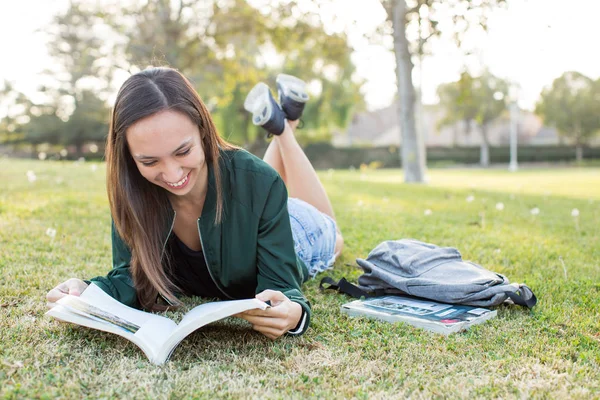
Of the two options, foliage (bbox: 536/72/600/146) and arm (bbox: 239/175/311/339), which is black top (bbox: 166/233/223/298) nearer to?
arm (bbox: 239/175/311/339)

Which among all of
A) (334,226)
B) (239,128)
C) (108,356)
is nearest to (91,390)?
(108,356)

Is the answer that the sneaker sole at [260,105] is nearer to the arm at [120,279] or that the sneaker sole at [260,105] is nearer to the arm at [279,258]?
the arm at [279,258]

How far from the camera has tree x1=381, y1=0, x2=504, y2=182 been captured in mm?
9703

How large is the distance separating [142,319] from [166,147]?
0.67 m

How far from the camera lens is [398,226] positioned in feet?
17.2

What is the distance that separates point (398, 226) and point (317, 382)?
3519mm

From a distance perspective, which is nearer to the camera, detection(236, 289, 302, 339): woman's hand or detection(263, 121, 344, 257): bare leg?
detection(236, 289, 302, 339): woman's hand

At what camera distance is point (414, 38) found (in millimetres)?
12070

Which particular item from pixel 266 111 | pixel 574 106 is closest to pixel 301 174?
pixel 266 111

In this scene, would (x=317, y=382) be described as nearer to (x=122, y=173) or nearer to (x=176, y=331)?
(x=176, y=331)

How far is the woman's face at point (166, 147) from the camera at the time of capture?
211cm

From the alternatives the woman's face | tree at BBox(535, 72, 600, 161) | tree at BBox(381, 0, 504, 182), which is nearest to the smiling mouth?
the woman's face

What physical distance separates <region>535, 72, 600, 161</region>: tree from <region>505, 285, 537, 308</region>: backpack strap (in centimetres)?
4378

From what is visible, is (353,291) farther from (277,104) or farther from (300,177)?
(277,104)
